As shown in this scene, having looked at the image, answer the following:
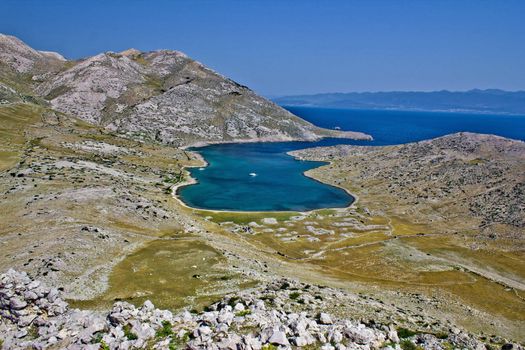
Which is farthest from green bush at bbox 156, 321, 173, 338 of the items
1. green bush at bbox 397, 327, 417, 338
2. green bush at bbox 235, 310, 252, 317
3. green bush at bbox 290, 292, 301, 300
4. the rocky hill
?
the rocky hill

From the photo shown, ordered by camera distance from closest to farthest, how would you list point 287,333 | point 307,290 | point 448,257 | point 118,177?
point 287,333, point 307,290, point 448,257, point 118,177

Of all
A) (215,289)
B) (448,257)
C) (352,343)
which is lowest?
(448,257)

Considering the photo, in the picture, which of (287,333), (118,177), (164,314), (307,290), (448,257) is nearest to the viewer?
(287,333)

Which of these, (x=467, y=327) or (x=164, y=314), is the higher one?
(x=164, y=314)

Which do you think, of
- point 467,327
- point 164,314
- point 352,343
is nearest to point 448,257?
point 467,327

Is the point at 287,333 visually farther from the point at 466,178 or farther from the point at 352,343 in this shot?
the point at 466,178

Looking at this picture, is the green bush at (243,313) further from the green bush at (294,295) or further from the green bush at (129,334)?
the green bush at (294,295)

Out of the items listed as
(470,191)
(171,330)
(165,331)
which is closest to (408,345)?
(171,330)

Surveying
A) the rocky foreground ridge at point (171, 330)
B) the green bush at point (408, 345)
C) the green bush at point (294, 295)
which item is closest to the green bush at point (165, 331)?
the rocky foreground ridge at point (171, 330)

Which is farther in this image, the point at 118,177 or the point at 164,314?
the point at 118,177
